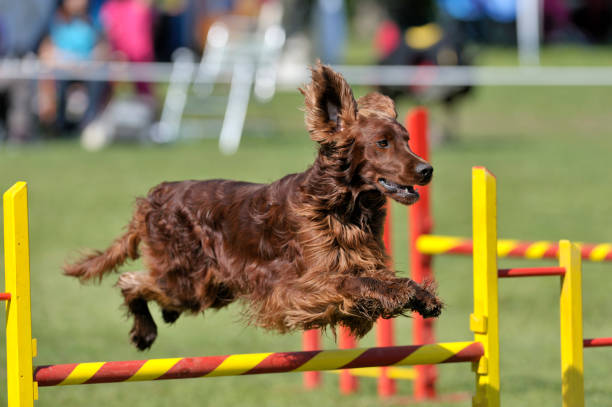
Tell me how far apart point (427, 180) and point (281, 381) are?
3.28m

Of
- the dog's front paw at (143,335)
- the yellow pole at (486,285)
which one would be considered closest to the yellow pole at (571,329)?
the yellow pole at (486,285)

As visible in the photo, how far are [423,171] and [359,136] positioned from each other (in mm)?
316

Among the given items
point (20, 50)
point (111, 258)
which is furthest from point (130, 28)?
point (111, 258)

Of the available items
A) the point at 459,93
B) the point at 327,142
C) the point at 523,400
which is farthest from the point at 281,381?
the point at 459,93

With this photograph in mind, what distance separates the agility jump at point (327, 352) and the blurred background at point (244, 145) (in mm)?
682

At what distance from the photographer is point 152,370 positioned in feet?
11.2

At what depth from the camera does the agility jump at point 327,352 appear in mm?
3295

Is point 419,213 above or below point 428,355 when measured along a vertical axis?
above

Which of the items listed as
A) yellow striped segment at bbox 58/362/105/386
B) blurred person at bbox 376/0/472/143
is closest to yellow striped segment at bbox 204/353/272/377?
yellow striped segment at bbox 58/362/105/386

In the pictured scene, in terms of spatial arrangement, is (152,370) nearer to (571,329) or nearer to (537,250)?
(571,329)

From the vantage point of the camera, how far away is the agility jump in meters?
3.29

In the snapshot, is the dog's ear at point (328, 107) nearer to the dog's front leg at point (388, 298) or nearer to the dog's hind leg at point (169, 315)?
the dog's front leg at point (388, 298)

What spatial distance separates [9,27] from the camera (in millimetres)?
13711

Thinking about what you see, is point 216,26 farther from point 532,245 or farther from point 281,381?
point 532,245
